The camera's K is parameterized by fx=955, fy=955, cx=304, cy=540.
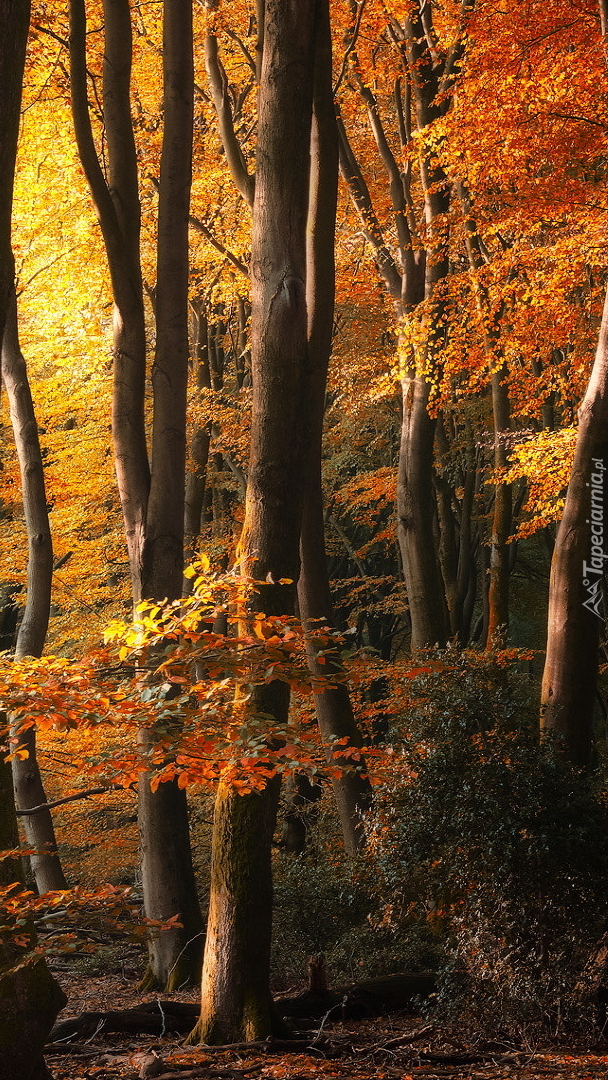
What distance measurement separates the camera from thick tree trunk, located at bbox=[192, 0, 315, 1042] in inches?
207

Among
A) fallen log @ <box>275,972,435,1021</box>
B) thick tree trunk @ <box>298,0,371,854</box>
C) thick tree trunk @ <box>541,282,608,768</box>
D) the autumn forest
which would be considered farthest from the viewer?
thick tree trunk @ <box>298,0,371,854</box>

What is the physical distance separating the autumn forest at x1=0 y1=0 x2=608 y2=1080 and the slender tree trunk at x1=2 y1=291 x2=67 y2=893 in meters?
0.04

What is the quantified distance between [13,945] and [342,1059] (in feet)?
7.80

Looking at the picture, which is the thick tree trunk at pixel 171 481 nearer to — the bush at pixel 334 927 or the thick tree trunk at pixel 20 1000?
the bush at pixel 334 927

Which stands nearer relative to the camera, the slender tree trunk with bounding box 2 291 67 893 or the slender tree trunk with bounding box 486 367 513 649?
the slender tree trunk with bounding box 2 291 67 893

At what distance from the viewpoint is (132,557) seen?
7.95 metres

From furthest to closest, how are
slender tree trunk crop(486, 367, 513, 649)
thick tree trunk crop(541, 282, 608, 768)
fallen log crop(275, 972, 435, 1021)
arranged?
slender tree trunk crop(486, 367, 513, 649), thick tree trunk crop(541, 282, 608, 768), fallen log crop(275, 972, 435, 1021)

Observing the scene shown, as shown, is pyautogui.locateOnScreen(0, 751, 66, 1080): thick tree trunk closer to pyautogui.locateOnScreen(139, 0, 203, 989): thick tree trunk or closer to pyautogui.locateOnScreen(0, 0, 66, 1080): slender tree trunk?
pyautogui.locateOnScreen(0, 0, 66, 1080): slender tree trunk

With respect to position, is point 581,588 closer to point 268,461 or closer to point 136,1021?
point 268,461

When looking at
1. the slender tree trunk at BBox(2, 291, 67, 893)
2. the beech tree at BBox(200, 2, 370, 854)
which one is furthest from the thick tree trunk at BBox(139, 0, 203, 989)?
the slender tree trunk at BBox(2, 291, 67, 893)

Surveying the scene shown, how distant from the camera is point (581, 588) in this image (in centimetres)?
754

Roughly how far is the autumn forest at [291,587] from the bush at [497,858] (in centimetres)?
2

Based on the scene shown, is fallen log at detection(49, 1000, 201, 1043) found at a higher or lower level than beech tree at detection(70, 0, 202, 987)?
lower

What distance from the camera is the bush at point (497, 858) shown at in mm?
5965
